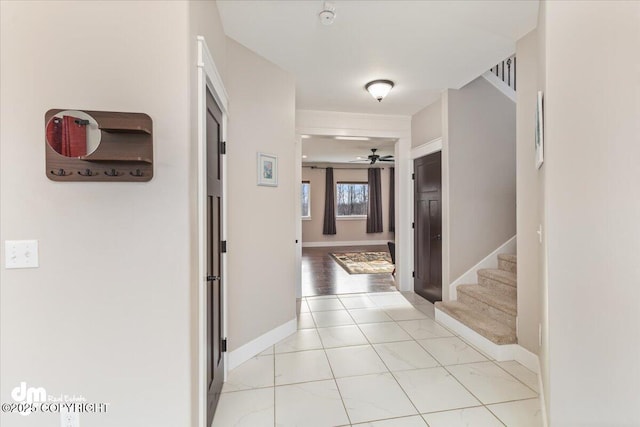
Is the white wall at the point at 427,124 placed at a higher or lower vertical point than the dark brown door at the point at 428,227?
higher

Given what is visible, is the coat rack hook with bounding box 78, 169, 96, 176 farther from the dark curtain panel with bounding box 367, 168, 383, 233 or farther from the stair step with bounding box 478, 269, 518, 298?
the dark curtain panel with bounding box 367, 168, 383, 233

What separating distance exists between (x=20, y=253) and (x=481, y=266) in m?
4.08

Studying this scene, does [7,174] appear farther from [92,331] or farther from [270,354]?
[270,354]

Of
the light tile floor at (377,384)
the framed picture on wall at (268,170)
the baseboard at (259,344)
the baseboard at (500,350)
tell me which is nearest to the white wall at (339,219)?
the baseboard at (259,344)

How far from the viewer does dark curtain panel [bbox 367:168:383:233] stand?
9.88m

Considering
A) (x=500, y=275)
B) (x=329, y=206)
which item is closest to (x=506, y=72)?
(x=500, y=275)

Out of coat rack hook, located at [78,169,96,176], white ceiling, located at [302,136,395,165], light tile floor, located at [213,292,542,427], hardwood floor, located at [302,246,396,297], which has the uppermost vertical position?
white ceiling, located at [302,136,395,165]

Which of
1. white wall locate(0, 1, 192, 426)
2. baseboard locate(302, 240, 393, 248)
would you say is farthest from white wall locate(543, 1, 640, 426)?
baseboard locate(302, 240, 393, 248)

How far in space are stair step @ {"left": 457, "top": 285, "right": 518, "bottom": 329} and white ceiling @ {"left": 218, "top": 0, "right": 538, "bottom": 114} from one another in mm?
2363

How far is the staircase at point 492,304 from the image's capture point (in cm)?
271

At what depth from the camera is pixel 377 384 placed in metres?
2.25

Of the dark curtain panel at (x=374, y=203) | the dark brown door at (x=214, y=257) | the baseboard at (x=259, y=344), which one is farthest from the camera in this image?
the dark curtain panel at (x=374, y=203)

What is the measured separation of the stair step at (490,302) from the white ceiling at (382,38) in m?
2.36

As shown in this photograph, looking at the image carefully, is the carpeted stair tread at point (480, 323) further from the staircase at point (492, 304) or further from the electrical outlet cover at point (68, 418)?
the electrical outlet cover at point (68, 418)
